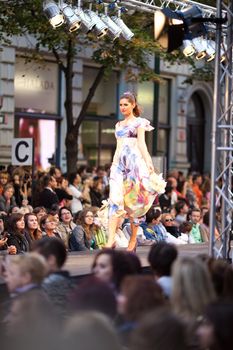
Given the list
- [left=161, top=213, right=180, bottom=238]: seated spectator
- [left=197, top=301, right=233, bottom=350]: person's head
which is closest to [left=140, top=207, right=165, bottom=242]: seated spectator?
[left=161, top=213, right=180, bottom=238]: seated spectator

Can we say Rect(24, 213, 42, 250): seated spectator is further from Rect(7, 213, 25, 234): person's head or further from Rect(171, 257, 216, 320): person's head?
Rect(171, 257, 216, 320): person's head

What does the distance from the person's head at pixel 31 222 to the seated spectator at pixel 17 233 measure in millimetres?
188

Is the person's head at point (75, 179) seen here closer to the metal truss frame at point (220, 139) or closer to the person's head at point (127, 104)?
the person's head at point (127, 104)

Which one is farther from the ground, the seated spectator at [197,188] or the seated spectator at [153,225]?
the seated spectator at [197,188]

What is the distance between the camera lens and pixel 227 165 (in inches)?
380

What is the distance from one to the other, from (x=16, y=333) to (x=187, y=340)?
860mm

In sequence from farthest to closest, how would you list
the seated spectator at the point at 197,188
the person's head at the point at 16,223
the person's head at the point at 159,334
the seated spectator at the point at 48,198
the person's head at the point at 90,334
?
1. the seated spectator at the point at 197,188
2. the seated spectator at the point at 48,198
3. the person's head at the point at 16,223
4. the person's head at the point at 159,334
5. the person's head at the point at 90,334

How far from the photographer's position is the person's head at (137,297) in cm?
549

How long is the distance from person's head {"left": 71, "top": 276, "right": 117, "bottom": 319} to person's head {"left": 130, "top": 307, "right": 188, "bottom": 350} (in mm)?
825

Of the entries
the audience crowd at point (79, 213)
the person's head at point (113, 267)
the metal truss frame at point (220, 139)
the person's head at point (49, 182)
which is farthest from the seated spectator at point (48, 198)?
the person's head at point (113, 267)

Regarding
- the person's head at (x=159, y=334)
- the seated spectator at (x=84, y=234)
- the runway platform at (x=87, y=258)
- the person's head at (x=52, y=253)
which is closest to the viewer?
the person's head at (x=159, y=334)

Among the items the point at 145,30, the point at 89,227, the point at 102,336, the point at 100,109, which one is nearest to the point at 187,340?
the point at 102,336

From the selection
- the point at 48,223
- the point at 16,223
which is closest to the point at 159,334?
the point at 16,223

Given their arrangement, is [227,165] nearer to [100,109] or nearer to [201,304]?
[201,304]
